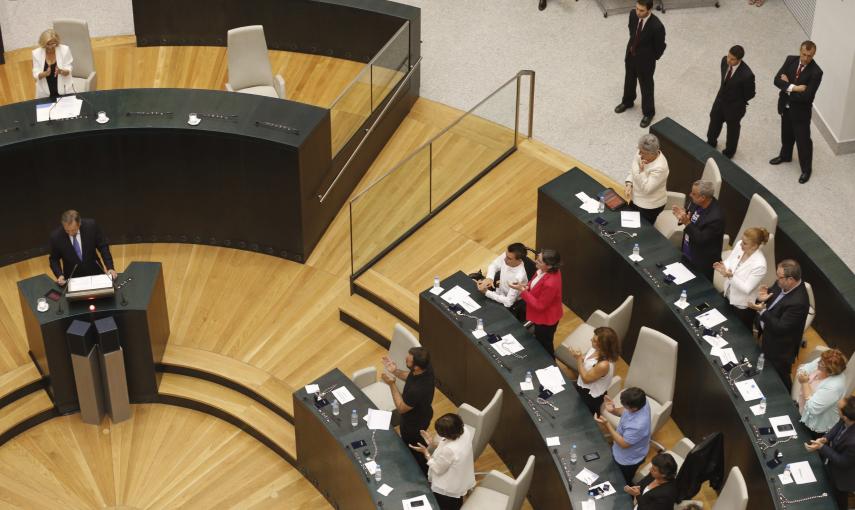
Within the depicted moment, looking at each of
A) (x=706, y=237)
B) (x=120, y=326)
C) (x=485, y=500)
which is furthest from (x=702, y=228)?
(x=120, y=326)

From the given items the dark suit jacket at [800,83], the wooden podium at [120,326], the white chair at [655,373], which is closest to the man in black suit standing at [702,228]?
the white chair at [655,373]

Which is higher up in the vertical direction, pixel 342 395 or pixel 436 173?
pixel 436 173

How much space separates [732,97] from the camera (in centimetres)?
1130

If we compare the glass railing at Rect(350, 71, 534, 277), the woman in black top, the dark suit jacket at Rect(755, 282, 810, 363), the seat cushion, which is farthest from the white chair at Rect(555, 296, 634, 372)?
the glass railing at Rect(350, 71, 534, 277)

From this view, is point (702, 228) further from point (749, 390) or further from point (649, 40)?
point (649, 40)

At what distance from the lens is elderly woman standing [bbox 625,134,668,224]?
9.78 metres

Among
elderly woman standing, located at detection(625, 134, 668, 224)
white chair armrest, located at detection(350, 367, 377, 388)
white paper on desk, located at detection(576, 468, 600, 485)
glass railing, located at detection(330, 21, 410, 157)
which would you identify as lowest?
white paper on desk, located at detection(576, 468, 600, 485)

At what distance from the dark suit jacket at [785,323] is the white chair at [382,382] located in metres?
2.63

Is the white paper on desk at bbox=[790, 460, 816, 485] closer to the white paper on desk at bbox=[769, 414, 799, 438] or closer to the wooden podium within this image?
the white paper on desk at bbox=[769, 414, 799, 438]

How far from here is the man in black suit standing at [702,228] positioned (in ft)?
30.1

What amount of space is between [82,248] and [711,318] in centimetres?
509

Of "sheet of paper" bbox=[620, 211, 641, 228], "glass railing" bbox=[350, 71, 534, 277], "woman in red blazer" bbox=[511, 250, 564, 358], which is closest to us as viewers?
"woman in red blazer" bbox=[511, 250, 564, 358]

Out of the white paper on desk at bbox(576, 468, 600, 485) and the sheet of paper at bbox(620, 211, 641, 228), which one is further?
the sheet of paper at bbox(620, 211, 641, 228)

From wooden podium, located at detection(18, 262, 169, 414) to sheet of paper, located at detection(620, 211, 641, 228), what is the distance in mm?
3931
